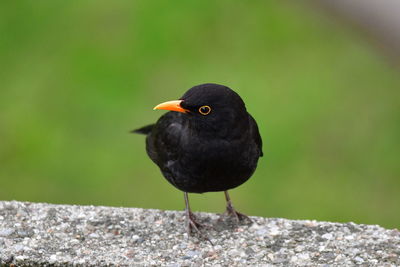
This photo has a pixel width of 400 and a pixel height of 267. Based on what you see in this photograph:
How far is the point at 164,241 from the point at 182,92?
318cm

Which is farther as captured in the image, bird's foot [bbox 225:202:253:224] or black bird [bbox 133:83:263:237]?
bird's foot [bbox 225:202:253:224]

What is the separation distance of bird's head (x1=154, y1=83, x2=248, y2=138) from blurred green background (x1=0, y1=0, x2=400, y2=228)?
190 centimetres

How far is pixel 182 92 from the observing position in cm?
757

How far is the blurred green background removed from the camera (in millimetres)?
6902

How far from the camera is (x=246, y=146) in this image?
471 centimetres

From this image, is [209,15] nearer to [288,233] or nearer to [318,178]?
[318,178]

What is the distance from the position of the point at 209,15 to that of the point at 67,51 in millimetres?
1417

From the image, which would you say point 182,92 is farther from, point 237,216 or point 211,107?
point 211,107

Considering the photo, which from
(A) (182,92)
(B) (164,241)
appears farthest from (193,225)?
(A) (182,92)

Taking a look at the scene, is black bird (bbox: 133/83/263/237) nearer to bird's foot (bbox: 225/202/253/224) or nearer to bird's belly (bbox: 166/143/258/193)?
bird's belly (bbox: 166/143/258/193)

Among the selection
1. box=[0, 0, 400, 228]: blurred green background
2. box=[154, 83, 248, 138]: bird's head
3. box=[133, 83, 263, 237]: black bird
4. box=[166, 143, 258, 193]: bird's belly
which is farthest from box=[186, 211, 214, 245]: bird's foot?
box=[0, 0, 400, 228]: blurred green background

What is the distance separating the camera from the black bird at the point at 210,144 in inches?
179

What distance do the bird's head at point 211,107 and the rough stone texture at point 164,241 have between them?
0.55 meters

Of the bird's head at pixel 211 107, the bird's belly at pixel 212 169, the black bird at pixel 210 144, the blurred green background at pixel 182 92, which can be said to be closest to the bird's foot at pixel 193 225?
the black bird at pixel 210 144
